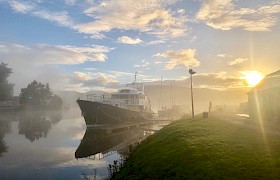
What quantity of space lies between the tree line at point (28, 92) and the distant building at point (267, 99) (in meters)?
103

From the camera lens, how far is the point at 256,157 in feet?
41.4

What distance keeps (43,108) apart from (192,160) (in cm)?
14258

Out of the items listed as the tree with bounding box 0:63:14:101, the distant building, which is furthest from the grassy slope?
the tree with bounding box 0:63:14:101

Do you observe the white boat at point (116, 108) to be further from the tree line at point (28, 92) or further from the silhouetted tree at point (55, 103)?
the silhouetted tree at point (55, 103)

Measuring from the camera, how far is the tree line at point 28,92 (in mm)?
112562

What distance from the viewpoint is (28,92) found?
13138cm

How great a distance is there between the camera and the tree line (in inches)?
4432

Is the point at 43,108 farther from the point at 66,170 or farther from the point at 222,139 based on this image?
the point at 222,139

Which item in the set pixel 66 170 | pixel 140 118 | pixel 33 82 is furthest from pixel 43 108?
pixel 66 170

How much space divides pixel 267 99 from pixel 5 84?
108595mm

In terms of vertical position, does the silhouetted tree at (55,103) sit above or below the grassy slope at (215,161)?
above

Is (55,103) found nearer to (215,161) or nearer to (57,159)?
(57,159)

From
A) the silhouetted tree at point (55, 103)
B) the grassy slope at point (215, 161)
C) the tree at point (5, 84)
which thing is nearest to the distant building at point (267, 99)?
the grassy slope at point (215, 161)

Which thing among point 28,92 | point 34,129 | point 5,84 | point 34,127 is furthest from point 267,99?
point 28,92
